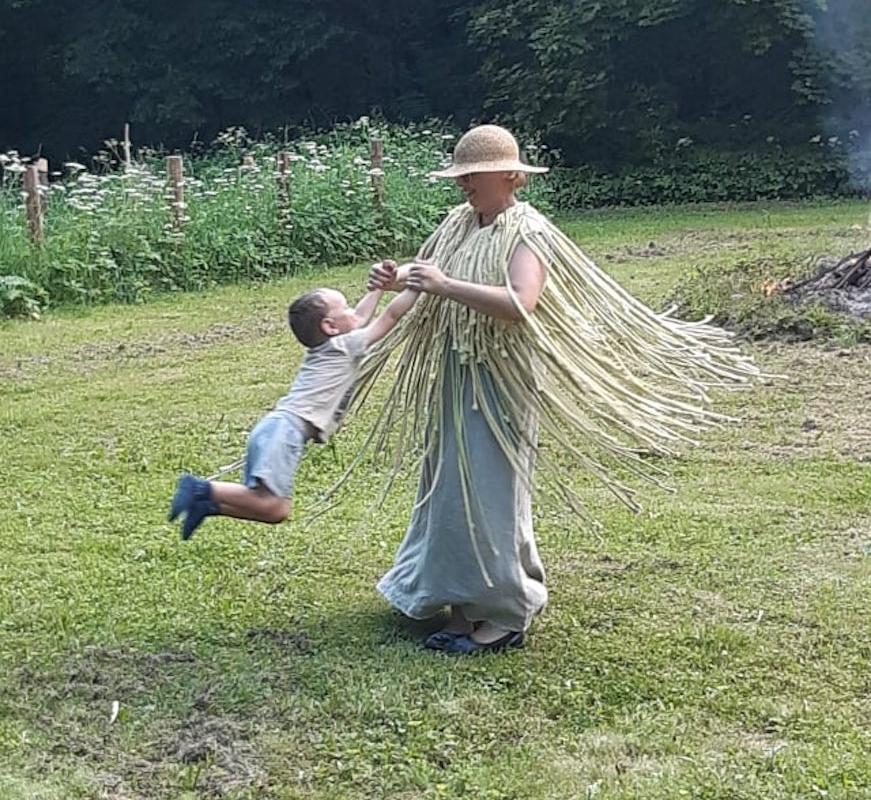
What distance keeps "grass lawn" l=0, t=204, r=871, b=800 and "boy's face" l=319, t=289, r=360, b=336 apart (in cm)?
91

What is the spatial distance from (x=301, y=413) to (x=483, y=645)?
0.83 m

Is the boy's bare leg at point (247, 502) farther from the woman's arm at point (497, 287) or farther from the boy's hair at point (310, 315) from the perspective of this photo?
the woman's arm at point (497, 287)

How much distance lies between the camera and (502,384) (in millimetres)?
3857

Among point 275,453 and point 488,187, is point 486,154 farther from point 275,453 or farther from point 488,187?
point 275,453

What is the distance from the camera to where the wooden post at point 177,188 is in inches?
468

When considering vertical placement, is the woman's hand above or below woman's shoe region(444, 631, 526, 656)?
above

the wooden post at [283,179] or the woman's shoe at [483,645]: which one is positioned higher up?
the wooden post at [283,179]

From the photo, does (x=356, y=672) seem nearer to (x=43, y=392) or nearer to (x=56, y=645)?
(x=56, y=645)

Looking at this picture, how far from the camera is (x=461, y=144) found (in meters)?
3.82

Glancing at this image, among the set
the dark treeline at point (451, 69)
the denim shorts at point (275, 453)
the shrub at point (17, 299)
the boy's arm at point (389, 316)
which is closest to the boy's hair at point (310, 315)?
the boy's arm at point (389, 316)

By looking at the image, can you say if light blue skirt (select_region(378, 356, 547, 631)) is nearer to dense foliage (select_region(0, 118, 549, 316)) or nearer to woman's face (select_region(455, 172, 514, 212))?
woman's face (select_region(455, 172, 514, 212))

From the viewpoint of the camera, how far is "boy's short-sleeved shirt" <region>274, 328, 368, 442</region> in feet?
12.4

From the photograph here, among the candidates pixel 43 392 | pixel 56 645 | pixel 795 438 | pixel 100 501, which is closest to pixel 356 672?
pixel 56 645

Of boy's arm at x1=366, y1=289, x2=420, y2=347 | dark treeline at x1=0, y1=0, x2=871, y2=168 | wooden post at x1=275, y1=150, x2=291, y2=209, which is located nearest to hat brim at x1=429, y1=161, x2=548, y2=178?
boy's arm at x1=366, y1=289, x2=420, y2=347
